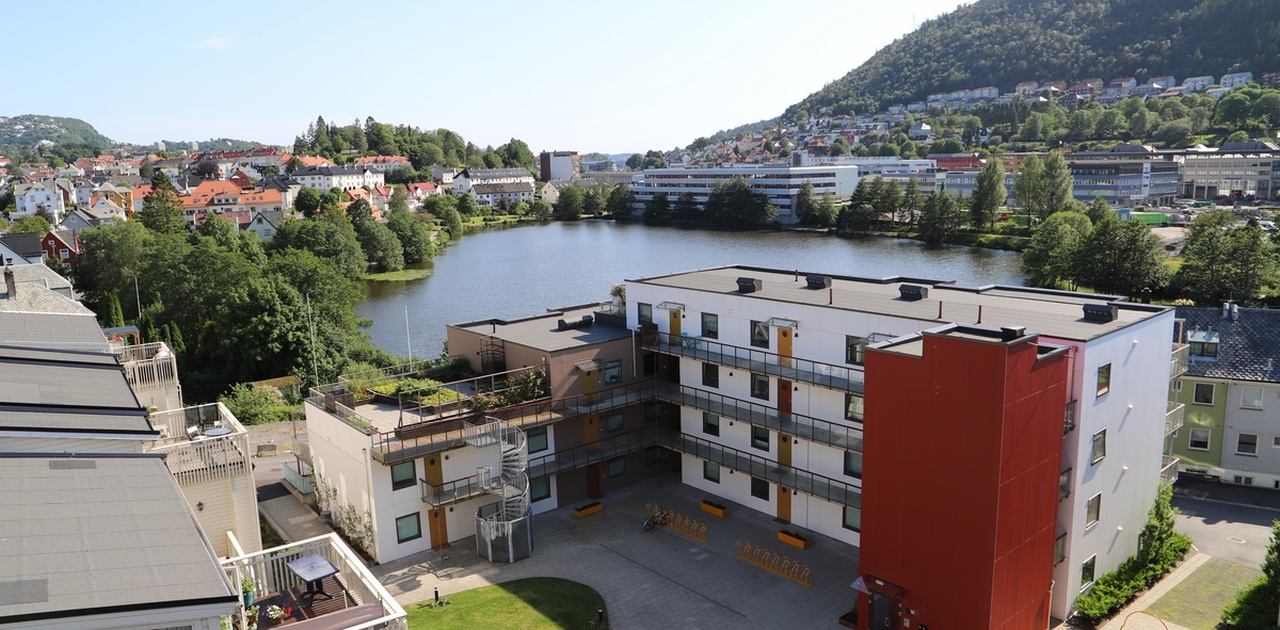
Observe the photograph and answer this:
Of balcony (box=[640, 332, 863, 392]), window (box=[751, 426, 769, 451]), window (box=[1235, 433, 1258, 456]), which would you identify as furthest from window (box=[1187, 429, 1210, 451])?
window (box=[751, 426, 769, 451])

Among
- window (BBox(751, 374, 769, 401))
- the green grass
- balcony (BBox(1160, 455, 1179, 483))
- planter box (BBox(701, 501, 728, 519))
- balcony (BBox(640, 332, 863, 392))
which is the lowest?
the green grass

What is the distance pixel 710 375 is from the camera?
24500mm

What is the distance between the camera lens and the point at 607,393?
24.2 metres

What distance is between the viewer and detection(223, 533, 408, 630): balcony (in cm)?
1023

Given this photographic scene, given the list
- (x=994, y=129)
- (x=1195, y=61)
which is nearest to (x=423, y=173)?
(x=994, y=129)

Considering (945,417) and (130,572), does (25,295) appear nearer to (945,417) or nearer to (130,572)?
(130,572)

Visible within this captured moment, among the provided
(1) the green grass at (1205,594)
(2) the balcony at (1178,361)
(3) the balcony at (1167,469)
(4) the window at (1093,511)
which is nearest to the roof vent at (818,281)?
(2) the balcony at (1178,361)

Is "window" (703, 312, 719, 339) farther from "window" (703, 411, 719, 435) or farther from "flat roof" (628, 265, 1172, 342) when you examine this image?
"window" (703, 411, 719, 435)

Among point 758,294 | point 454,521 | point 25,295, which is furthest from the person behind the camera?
point 25,295

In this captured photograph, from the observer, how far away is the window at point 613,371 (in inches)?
966

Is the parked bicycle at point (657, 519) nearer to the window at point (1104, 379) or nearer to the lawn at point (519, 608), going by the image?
the lawn at point (519, 608)

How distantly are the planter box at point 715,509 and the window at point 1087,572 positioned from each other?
29.5ft

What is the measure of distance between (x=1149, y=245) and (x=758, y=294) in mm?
38159

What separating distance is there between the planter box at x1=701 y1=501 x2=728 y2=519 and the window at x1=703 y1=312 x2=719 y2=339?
4892 mm
